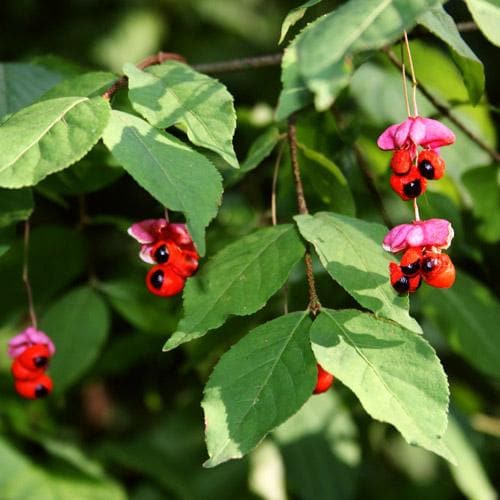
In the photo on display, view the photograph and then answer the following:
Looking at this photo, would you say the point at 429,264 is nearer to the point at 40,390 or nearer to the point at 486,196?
the point at 486,196

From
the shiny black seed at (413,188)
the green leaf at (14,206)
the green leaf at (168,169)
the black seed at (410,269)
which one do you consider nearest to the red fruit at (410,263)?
the black seed at (410,269)

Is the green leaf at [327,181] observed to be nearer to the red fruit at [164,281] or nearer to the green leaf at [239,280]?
the green leaf at [239,280]

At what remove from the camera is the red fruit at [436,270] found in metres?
1.58

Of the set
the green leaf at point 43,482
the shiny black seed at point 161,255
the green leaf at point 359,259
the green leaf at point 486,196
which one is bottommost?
the green leaf at point 43,482

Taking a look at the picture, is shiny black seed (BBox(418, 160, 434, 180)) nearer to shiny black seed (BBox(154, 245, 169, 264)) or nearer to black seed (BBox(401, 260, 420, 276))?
black seed (BBox(401, 260, 420, 276))

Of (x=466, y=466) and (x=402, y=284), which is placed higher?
(x=402, y=284)

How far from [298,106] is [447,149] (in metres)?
1.47

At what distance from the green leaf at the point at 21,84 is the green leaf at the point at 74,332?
0.61m

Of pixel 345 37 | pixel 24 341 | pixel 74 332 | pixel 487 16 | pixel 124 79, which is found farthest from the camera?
pixel 74 332

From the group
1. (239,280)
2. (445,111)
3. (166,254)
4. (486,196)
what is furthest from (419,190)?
(486,196)

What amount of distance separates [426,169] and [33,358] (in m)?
0.98

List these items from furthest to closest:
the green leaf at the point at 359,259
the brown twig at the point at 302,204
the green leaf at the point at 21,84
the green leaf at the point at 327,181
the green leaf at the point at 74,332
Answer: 1. the green leaf at the point at 74,332
2. the green leaf at the point at 21,84
3. the green leaf at the point at 327,181
4. the brown twig at the point at 302,204
5. the green leaf at the point at 359,259

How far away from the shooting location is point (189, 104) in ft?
5.33

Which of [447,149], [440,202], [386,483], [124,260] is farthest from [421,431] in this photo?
[386,483]
